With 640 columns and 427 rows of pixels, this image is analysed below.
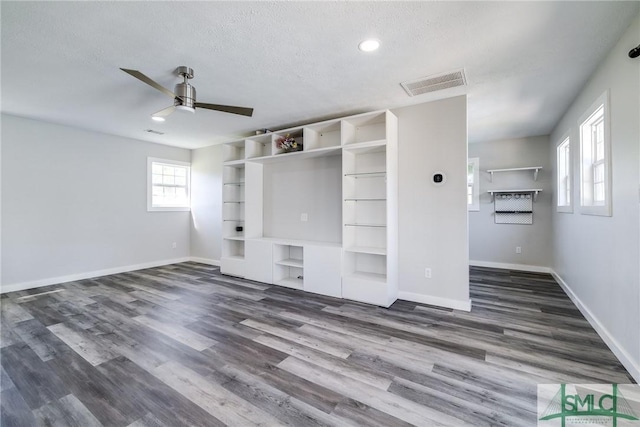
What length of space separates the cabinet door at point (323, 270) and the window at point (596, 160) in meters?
2.74

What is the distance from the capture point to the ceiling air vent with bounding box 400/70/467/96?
284 cm

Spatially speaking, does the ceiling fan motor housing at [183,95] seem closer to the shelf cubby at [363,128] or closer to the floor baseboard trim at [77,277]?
the shelf cubby at [363,128]

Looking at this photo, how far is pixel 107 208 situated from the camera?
5.06m

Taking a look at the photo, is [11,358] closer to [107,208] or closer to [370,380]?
[370,380]

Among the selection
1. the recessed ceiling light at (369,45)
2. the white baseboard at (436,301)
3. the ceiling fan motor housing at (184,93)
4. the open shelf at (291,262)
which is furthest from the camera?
the open shelf at (291,262)

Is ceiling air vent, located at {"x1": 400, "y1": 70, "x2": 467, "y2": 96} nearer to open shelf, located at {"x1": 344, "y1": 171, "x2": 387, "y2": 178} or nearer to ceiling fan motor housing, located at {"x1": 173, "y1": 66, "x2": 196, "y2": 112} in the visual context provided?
open shelf, located at {"x1": 344, "y1": 171, "x2": 387, "y2": 178}

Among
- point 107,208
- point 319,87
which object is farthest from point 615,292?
point 107,208

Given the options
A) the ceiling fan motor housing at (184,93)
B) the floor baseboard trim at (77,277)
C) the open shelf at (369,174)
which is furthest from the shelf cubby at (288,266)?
the floor baseboard trim at (77,277)

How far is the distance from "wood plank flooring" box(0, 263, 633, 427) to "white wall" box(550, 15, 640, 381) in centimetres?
21

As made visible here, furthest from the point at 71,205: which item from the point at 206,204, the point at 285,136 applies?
the point at 285,136

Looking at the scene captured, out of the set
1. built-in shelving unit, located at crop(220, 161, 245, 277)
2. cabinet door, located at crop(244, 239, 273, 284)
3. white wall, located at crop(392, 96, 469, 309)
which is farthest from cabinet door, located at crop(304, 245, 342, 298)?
built-in shelving unit, located at crop(220, 161, 245, 277)

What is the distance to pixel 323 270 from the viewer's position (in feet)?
12.9

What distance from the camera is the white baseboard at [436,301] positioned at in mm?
3328

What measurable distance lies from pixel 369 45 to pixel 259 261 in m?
3.48
